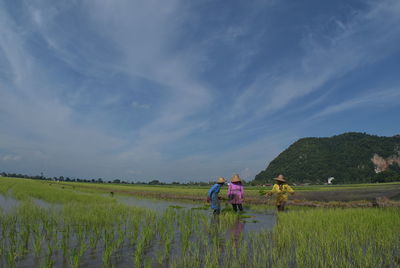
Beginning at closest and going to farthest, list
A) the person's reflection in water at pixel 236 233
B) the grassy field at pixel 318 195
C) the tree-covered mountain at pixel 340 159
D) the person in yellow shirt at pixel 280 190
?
the person's reflection in water at pixel 236 233 → the person in yellow shirt at pixel 280 190 → the grassy field at pixel 318 195 → the tree-covered mountain at pixel 340 159

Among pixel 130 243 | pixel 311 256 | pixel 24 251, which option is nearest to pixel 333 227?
pixel 311 256

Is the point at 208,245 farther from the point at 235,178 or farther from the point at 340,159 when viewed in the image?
the point at 340,159

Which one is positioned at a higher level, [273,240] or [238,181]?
[238,181]

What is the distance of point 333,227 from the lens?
17.0ft

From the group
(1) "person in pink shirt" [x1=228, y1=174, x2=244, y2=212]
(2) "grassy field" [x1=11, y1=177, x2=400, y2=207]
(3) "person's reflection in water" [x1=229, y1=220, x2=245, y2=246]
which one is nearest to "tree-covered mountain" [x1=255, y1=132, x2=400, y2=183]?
(2) "grassy field" [x1=11, y1=177, x2=400, y2=207]

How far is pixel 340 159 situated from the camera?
72625 millimetres

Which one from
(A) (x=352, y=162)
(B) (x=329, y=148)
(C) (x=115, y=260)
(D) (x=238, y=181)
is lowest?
(C) (x=115, y=260)

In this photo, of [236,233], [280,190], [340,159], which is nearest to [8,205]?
[236,233]

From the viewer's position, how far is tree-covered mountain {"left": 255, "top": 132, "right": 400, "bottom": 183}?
68625mm

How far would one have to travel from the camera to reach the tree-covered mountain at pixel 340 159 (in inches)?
2702

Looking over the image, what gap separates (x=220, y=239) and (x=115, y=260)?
2.12 m

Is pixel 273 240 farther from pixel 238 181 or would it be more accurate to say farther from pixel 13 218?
pixel 13 218

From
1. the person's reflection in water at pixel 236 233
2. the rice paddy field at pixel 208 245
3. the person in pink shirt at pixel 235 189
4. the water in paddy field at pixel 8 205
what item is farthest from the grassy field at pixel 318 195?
the water in paddy field at pixel 8 205

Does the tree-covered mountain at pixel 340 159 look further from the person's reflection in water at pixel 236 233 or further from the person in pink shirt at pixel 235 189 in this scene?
the person's reflection in water at pixel 236 233
